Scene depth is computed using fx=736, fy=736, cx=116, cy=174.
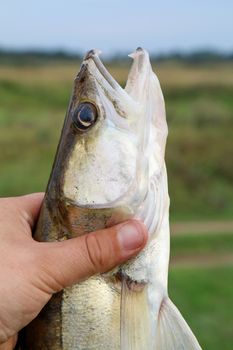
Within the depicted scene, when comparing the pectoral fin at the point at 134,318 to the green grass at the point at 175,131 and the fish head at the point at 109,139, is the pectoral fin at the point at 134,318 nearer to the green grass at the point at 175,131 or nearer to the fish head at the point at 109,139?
the fish head at the point at 109,139

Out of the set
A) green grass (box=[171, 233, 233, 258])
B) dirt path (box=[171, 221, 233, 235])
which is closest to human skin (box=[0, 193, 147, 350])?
green grass (box=[171, 233, 233, 258])

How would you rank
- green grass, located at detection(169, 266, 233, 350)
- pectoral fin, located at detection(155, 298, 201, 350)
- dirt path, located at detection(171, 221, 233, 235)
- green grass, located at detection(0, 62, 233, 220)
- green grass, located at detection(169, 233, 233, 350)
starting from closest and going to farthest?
1. pectoral fin, located at detection(155, 298, 201, 350)
2. green grass, located at detection(169, 266, 233, 350)
3. green grass, located at detection(169, 233, 233, 350)
4. dirt path, located at detection(171, 221, 233, 235)
5. green grass, located at detection(0, 62, 233, 220)

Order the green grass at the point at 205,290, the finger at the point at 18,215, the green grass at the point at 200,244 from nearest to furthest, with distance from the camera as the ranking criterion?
the finger at the point at 18,215 → the green grass at the point at 205,290 → the green grass at the point at 200,244

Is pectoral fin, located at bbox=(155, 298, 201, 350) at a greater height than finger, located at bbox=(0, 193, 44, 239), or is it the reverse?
finger, located at bbox=(0, 193, 44, 239)

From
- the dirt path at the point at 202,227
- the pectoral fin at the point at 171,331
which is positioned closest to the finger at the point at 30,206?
the pectoral fin at the point at 171,331

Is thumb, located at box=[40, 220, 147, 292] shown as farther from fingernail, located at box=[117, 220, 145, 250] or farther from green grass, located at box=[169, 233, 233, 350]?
green grass, located at box=[169, 233, 233, 350]

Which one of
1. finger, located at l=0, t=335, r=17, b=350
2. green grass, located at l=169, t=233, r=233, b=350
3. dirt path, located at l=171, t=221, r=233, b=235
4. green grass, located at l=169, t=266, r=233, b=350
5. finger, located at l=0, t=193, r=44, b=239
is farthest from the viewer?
dirt path, located at l=171, t=221, r=233, b=235

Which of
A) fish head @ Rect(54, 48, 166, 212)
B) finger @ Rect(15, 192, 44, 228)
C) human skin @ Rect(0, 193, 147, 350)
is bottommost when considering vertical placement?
human skin @ Rect(0, 193, 147, 350)

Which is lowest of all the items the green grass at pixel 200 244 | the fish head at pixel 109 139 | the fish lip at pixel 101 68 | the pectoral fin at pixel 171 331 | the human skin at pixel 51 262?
the green grass at pixel 200 244

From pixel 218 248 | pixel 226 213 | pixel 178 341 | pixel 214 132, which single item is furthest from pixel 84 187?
pixel 214 132
